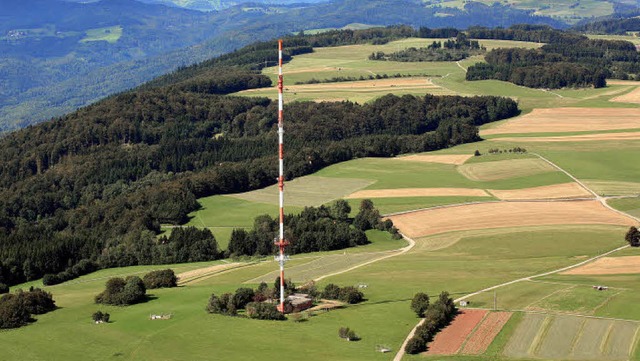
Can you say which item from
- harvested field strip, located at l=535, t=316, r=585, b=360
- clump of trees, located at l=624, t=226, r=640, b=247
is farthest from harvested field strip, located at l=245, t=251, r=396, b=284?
harvested field strip, located at l=535, t=316, r=585, b=360

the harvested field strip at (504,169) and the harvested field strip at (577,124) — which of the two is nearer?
the harvested field strip at (504,169)

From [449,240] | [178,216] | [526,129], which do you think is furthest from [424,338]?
[526,129]

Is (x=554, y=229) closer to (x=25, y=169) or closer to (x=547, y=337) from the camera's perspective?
(x=547, y=337)

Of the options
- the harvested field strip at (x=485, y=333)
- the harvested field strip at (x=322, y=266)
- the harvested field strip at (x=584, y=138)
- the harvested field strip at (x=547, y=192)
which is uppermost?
the harvested field strip at (x=584, y=138)

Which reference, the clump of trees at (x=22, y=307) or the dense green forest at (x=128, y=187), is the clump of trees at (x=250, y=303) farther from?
the dense green forest at (x=128, y=187)

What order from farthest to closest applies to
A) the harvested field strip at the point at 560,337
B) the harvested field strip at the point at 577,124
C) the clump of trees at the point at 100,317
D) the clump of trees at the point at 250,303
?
the harvested field strip at the point at 577,124, the clump of trees at the point at 100,317, the clump of trees at the point at 250,303, the harvested field strip at the point at 560,337

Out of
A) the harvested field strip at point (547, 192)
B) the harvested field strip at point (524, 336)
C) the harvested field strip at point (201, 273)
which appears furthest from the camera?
the harvested field strip at point (547, 192)

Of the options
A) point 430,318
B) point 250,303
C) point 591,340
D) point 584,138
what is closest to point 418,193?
point 584,138

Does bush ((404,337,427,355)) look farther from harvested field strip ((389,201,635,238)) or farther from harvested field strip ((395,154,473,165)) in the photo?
harvested field strip ((395,154,473,165))

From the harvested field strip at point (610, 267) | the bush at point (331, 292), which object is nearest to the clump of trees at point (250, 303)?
the bush at point (331, 292)
